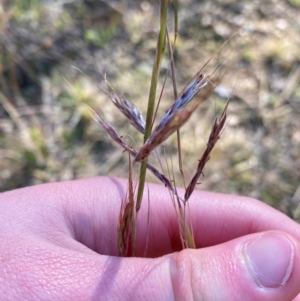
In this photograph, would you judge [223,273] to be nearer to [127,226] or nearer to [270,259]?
[270,259]

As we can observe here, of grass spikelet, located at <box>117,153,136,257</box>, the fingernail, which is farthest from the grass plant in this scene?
the fingernail

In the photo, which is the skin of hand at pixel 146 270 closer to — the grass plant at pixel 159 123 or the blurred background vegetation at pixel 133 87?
the grass plant at pixel 159 123

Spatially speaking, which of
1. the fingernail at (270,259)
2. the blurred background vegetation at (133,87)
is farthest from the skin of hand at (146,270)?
the blurred background vegetation at (133,87)

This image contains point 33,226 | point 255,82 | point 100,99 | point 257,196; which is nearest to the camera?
point 33,226

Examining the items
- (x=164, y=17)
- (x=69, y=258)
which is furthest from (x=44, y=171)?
(x=164, y=17)

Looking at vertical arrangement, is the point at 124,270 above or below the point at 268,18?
below

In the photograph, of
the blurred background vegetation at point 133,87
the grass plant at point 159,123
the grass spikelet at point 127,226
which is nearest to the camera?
the grass plant at point 159,123

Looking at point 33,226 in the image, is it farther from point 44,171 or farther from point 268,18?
point 268,18
